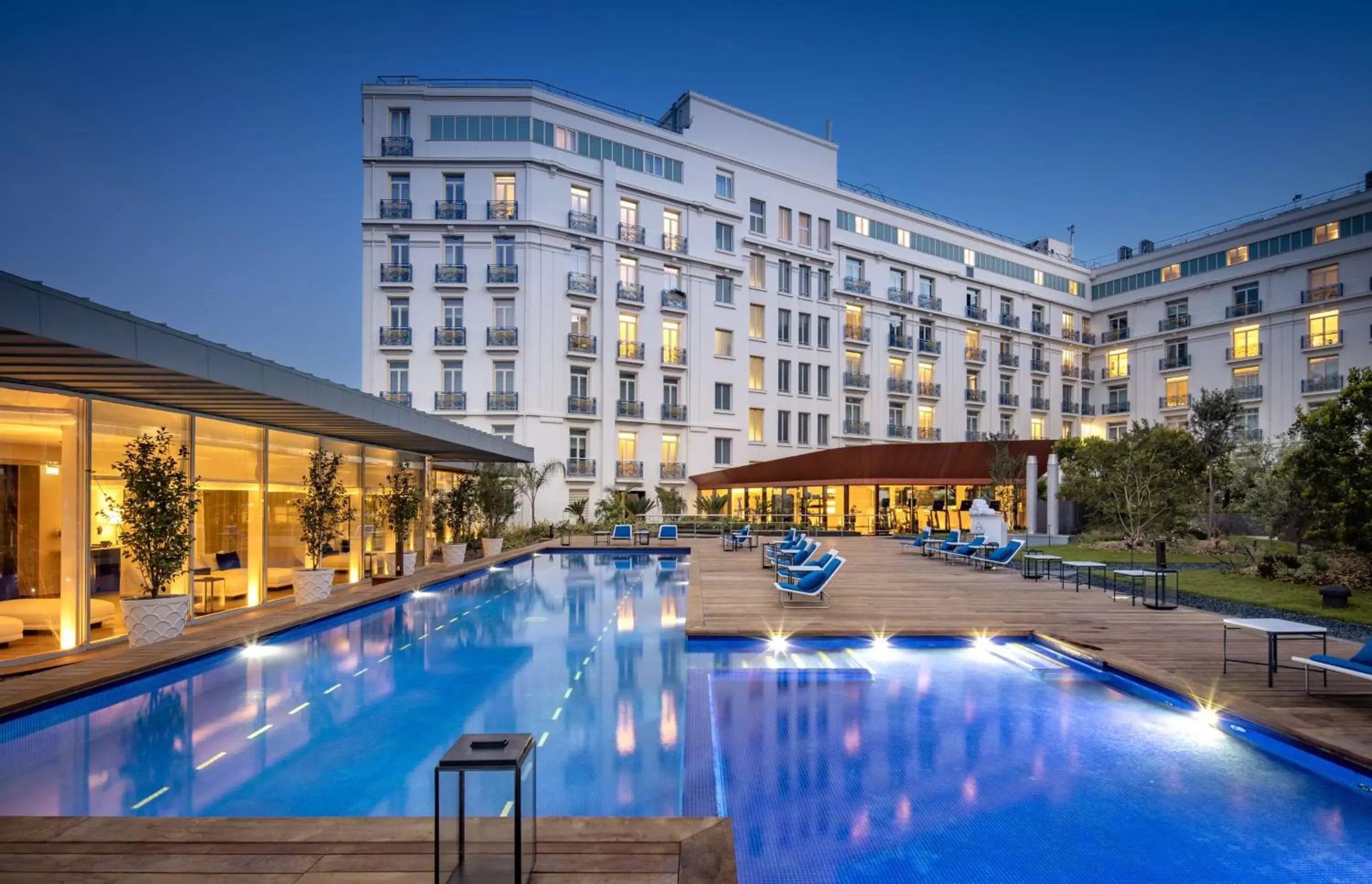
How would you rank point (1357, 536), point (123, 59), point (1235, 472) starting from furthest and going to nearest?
point (123, 59)
point (1235, 472)
point (1357, 536)

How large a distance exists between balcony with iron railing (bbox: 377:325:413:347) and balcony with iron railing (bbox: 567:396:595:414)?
22.9 ft

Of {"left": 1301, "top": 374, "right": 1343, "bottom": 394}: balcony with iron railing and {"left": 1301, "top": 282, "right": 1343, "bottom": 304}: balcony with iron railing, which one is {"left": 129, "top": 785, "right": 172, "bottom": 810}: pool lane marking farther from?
{"left": 1301, "top": 282, "right": 1343, "bottom": 304}: balcony with iron railing

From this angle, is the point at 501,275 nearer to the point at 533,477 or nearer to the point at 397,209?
the point at 397,209

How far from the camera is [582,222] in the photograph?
3020 centimetres

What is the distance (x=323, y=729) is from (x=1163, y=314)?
4906cm

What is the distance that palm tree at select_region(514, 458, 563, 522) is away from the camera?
88.4ft

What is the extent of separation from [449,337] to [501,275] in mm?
3378

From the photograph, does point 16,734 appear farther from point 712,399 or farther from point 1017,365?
point 1017,365

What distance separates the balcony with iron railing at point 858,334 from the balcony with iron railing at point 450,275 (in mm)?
19787

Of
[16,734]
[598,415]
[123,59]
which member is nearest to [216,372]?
[16,734]

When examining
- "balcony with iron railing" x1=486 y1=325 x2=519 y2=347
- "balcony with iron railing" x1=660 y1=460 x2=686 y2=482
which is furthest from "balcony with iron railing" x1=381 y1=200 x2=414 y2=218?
"balcony with iron railing" x1=660 y1=460 x2=686 y2=482

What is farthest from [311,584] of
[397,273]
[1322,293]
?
[1322,293]

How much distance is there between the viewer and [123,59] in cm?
7800

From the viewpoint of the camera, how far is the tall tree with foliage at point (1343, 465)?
11359 mm
